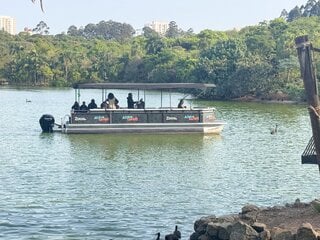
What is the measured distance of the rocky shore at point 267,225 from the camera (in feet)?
40.9

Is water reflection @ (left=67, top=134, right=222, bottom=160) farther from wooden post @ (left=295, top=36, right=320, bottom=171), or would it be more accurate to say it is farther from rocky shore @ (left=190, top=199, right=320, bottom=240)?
wooden post @ (left=295, top=36, right=320, bottom=171)

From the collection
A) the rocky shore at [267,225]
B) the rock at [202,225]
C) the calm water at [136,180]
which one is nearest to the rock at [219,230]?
the rocky shore at [267,225]

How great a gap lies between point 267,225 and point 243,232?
1.10 meters

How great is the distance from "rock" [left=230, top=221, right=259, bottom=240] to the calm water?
2.51m

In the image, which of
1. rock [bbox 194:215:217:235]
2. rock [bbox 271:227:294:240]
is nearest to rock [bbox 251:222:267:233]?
rock [bbox 271:227:294:240]

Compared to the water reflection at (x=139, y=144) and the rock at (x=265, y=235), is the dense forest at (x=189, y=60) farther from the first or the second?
the rock at (x=265, y=235)

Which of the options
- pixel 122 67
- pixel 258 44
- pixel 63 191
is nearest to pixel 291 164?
pixel 63 191

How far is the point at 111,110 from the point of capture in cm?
3491

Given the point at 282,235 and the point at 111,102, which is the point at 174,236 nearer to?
the point at 282,235

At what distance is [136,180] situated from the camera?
72.6 feet

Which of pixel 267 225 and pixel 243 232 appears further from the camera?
pixel 267 225

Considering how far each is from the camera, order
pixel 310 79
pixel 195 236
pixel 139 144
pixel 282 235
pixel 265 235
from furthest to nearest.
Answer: pixel 139 144 < pixel 195 236 < pixel 310 79 < pixel 265 235 < pixel 282 235

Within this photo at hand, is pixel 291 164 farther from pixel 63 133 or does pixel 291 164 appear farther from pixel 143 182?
pixel 63 133

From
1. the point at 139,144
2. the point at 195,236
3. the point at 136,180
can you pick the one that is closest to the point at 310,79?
the point at 195,236
